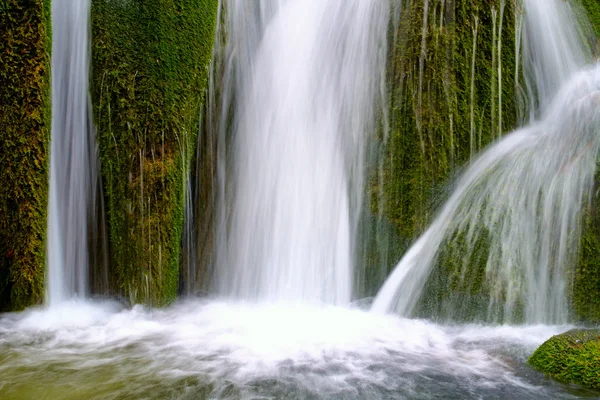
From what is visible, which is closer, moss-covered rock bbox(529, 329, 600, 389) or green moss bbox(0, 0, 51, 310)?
moss-covered rock bbox(529, 329, 600, 389)

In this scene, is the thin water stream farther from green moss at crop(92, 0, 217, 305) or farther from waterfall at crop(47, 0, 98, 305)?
green moss at crop(92, 0, 217, 305)

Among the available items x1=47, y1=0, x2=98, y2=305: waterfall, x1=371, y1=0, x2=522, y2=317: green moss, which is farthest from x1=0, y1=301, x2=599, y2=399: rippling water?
x1=371, y1=0, x2=522, y2=317: green moss

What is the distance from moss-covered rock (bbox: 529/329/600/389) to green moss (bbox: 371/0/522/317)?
188 cm

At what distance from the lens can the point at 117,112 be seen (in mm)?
5844

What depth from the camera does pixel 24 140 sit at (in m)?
5.37

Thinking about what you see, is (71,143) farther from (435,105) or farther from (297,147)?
(435,105)

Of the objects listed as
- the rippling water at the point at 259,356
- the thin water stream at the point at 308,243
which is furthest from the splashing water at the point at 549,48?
the rippling water at the point at 259,356

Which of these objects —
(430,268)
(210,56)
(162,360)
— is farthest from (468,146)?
(162,360)

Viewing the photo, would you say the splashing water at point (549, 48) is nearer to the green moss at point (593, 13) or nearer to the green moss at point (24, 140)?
the green moss at point (593, 13)

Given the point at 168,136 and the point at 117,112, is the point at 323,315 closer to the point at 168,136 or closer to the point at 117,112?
the point at 168,136

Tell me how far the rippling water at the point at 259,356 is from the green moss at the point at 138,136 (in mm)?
534

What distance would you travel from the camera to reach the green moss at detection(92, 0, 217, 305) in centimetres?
580

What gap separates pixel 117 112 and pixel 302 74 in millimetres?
2348

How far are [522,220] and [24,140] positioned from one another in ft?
16.5
